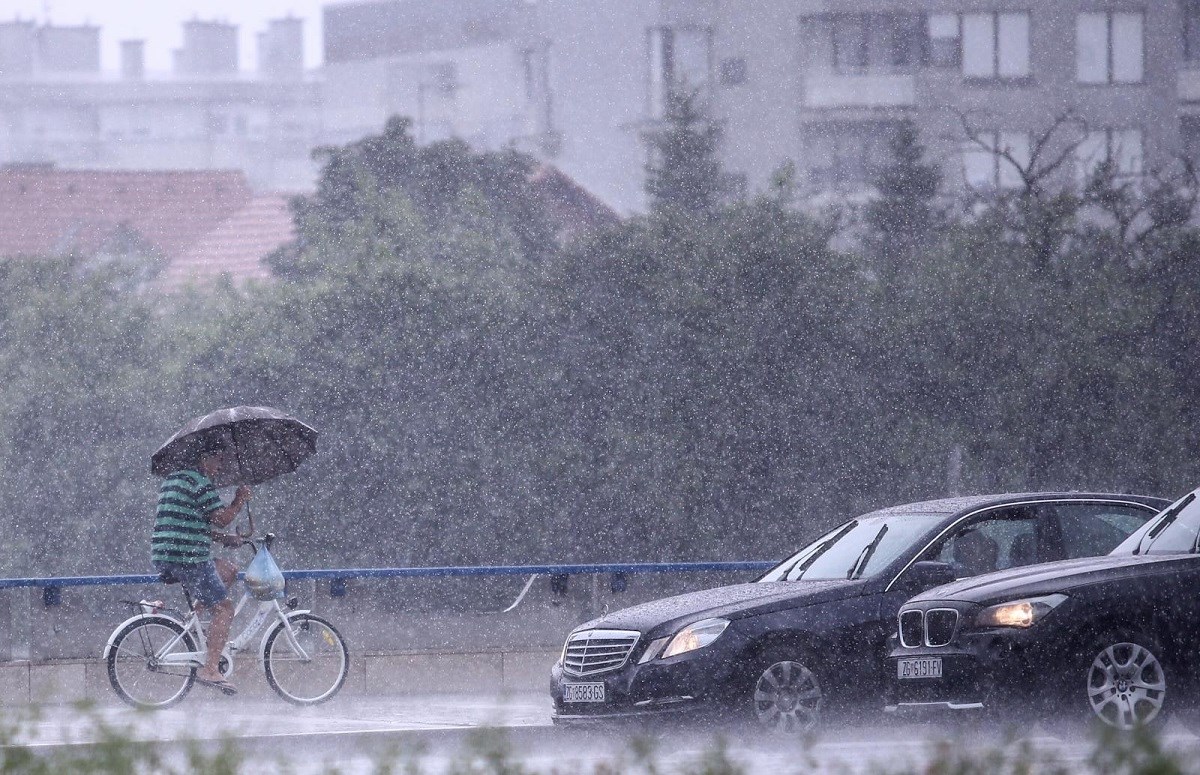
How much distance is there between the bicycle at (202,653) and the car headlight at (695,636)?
3.23m

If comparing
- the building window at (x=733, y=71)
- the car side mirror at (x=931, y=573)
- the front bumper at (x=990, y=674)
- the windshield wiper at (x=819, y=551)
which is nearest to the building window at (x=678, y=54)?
the building window at (x=733, y=71)

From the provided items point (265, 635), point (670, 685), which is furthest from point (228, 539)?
point (670, 685)

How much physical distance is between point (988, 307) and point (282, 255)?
22.4 m

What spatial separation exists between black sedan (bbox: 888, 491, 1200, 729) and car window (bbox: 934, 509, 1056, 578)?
4.47 ft

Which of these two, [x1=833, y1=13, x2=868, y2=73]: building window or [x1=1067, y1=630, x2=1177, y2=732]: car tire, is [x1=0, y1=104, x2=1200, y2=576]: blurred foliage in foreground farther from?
[x1=1067, y1=630, x2=1177, y2=732]: car tire

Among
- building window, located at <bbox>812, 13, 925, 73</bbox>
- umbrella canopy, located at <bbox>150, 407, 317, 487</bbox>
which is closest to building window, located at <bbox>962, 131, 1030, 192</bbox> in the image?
building window, located at <bbox>812, 13, 925, 73</bbox>

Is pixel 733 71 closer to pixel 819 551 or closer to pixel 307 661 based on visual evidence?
pixel 307 661

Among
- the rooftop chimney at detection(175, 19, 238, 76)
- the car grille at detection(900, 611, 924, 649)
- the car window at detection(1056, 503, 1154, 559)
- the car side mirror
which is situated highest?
the rooftop chimney at detection(175, 19, 238, 76)

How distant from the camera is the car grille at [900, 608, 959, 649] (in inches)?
381

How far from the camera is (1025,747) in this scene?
16.7 feet

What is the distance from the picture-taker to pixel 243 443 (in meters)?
13.5

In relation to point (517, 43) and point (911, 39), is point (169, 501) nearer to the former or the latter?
point (911, 39)

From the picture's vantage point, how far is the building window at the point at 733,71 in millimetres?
67775

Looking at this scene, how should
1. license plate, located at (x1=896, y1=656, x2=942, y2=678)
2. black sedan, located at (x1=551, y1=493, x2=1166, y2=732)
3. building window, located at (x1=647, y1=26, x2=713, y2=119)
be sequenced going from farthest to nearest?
building window, located at (x1=647, y1=26, x2=713, y2=119) < black sedan, located at (x1=551, y1=493, x2=1166, y2=732) < license plate, located at (x1=896, y1=656, x2=942, y2=678)
